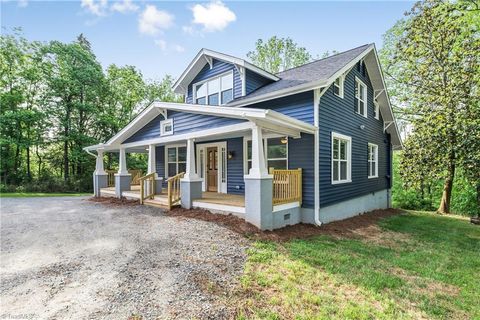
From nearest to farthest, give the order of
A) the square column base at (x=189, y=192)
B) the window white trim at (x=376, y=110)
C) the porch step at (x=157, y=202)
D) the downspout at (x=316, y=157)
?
1. the downspout at (x=316, y=157)
2. the square column base at (x=189, y=192)
3. the porch step at (x=157, y=202)
4. the window white trim at (x=376, y=110)

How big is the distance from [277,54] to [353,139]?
16.3m

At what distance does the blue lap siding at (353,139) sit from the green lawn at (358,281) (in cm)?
230

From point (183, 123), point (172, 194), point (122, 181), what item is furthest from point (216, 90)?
point (122, 181)

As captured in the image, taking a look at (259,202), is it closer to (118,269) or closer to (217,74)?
(118,269)

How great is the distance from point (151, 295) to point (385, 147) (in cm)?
1413

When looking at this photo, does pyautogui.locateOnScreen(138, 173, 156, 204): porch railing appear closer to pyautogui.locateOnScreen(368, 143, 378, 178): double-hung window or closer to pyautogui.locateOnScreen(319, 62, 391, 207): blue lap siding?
pyautogui.locateOnScreen(319, 62, 391, 207): blue lap siding

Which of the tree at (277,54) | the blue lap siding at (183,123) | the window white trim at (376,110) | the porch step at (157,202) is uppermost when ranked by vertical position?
the tree at (277,54)

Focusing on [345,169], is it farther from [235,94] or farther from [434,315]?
[434,315]

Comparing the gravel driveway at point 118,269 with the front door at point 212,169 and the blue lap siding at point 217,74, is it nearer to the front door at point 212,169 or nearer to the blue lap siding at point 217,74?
the front door at point 212,169

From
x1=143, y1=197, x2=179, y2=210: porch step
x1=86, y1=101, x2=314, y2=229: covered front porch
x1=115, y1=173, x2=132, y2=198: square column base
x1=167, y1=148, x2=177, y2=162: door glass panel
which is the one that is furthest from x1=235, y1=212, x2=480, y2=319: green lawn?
x1=115, y1=173, x2=132, y2=198: square column base

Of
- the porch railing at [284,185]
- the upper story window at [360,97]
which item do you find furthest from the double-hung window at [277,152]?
the upper story window at [360,97]

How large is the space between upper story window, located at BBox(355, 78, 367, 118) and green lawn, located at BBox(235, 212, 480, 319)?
613 cm

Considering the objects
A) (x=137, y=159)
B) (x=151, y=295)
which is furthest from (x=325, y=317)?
(x=137, y=159)

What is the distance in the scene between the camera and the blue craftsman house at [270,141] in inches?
264
